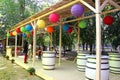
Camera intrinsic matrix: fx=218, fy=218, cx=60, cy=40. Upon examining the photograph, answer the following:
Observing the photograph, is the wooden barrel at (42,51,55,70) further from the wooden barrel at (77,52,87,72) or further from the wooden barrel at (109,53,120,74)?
the wooden barrel at (109,53,120,74)

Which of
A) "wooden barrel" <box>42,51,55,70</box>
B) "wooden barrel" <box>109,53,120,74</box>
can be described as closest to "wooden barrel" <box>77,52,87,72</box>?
"wooden barrel" <box>109,53,120,74</box>

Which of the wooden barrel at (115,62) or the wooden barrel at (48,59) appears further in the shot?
the wooden barrel at (48,59)

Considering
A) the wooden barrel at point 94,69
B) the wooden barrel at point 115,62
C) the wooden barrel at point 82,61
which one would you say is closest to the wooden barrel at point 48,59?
the wooden barrel at point 82,61

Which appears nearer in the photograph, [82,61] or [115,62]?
[115,62]

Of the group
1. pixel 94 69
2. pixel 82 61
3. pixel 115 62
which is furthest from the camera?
pixel 82 61

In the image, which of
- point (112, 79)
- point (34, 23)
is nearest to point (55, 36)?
point (34, 23)

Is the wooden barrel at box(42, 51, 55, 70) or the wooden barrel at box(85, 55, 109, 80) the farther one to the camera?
the wooden barrel at box(42, 51, 55, 70)

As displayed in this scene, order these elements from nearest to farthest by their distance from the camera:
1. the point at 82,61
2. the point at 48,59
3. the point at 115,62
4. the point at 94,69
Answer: the point at 94,69 → the point at 115,62 → the point at 82,61 → the point at 48,59

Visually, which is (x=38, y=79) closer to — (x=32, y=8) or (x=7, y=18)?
(x=7, y=18)

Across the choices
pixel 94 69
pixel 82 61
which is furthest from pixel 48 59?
pixel 94 69

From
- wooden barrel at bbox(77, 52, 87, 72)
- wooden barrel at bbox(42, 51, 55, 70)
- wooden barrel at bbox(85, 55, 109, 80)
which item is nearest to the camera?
wooden barrel at bbox(85, 55, 109, 80)

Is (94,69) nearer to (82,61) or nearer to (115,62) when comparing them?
(115,62)

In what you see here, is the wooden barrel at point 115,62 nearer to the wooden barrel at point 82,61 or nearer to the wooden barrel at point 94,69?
the wooden barrel at point 82,61

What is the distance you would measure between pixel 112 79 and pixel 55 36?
16256 millimetres
